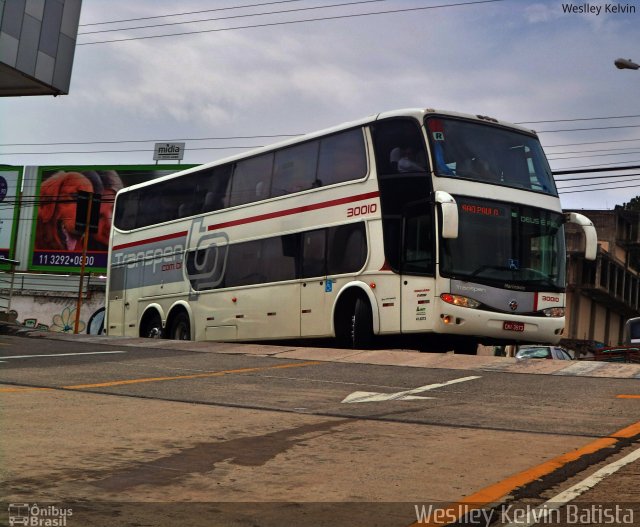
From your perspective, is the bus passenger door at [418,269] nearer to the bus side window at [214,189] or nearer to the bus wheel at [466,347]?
the bus wheel at [466,347]

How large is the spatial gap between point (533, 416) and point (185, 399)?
367cm

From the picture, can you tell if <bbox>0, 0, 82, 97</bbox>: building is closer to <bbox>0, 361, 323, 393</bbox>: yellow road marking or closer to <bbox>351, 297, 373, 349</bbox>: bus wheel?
<bbox>351, 297, 373, 349</bbox>: bus wheel

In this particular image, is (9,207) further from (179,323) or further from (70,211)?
(179,323)

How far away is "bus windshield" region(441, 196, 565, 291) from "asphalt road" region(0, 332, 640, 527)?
2763 millimetres

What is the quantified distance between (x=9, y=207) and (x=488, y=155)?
144ft

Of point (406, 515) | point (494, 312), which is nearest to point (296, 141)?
point (494, 312)

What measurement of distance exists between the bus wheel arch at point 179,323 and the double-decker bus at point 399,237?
1413 millimetres

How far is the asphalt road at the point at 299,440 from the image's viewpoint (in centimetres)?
557

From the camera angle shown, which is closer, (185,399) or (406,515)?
(406,515)

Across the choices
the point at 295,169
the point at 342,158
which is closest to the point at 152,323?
the point at 295,169

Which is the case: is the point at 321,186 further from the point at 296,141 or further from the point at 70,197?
the point at 70,197

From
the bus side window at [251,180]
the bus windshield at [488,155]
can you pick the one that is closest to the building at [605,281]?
the bus side window at [251,180]

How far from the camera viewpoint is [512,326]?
1645cm

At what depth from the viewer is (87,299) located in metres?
48.3
